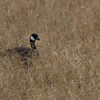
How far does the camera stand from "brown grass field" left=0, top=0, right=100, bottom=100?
116 inches

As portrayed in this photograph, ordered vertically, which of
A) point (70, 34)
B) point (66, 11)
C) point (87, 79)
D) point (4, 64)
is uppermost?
point (66, 11)

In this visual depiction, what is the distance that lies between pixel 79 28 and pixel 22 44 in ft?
4.53

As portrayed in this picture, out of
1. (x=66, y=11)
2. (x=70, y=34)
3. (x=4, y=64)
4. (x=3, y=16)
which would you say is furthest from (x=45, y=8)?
(x=4, y=64)

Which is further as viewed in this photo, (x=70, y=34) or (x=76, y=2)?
(x=76, y=2)

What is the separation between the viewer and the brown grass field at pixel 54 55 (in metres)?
2.94

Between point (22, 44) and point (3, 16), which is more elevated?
point (3, 16)

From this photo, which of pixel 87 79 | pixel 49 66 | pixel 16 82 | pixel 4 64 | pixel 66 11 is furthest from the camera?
pixel 66 11

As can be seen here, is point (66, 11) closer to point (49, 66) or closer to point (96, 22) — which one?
point (96, 22)

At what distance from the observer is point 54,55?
3701 mm

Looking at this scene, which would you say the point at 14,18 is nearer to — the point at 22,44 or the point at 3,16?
the point at 3,16

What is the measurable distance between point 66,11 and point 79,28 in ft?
5.01

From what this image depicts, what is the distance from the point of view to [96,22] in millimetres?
5223

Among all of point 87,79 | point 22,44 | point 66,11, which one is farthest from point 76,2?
point 87,79

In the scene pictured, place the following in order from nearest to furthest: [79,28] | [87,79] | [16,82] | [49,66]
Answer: [87,79], [16,82], [49,66], [79,28]
